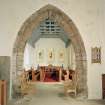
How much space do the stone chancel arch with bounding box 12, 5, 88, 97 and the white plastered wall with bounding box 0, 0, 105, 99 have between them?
137 mm

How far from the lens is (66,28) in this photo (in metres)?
10.2

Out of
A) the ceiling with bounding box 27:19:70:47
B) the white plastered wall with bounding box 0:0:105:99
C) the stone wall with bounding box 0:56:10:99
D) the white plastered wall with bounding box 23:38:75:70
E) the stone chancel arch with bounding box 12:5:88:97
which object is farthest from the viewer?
the white plastered wall with bounding box 23:38:75:70

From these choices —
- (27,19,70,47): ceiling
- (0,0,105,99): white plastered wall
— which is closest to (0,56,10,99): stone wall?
(0,0,105,99): white plastered wall

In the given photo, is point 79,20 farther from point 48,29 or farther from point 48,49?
point 48,49

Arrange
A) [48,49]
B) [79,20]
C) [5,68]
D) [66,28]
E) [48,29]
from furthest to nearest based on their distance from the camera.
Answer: [48,49] → [48,29] → [66,28] → [79,20] → [5,68]

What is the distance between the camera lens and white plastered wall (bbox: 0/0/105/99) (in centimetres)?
984

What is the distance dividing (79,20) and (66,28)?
1.88 feet

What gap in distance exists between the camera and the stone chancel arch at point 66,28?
9938 mm

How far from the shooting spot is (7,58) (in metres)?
9.76

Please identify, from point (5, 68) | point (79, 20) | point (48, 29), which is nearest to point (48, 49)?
point (48, 29)

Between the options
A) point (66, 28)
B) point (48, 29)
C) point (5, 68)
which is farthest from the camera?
point (48, 29)

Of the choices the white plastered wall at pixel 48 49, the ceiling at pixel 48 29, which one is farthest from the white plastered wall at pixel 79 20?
the white plastered wall at pixel 48 49

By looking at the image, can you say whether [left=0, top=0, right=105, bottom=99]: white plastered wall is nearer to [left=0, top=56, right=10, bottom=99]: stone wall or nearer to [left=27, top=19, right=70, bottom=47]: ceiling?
[left=0, top=56, right=10, bottom=99]: stone wall

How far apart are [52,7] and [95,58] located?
7.15 feet
